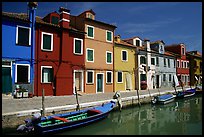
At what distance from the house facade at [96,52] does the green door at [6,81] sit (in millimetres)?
7598

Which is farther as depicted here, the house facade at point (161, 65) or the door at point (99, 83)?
the house facade at point (161, 65)

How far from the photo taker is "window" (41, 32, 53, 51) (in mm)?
18348

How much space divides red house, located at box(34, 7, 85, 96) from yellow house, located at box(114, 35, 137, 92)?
5.53 meters

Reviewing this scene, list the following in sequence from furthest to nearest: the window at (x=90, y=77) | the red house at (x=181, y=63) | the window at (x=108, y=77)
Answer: the red house at (x=181, y=63), the window at (x=108, y=77), the window at (x=90, y=77)

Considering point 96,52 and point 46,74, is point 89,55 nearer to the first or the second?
point 96,52

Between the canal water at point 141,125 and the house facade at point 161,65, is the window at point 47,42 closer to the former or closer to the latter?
the canal water at point 141,125

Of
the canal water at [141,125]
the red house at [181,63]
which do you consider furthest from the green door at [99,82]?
the red house at [181,63]

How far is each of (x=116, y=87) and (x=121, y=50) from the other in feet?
15.5

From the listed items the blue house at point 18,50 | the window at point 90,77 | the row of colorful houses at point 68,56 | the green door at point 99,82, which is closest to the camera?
the blue house at point 18,50

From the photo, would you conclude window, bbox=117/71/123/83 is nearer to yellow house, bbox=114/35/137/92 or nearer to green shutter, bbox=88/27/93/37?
yellow house, bbox=114/35/137/92

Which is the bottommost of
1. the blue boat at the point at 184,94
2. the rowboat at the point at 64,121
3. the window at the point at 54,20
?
the rowboat at the point at 64,121

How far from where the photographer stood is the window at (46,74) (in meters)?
18.2

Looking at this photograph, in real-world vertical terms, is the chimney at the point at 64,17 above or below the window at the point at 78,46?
above

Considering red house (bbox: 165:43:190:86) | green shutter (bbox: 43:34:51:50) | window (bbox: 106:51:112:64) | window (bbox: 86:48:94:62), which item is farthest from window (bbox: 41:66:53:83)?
red house (bbox: 165:43:190:86)
